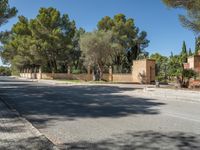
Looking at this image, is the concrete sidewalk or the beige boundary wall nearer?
the concrete sidewalk

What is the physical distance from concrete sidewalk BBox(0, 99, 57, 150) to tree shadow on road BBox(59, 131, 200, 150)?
0.45m

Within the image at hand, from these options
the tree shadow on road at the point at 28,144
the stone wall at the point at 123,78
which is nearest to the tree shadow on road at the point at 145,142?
the tree shadow on road at the point at 28,144

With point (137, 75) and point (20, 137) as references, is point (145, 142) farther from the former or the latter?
point (137, 75)

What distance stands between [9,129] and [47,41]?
48.5 metres

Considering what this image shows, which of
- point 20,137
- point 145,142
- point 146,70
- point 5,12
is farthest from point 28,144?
point 146,70

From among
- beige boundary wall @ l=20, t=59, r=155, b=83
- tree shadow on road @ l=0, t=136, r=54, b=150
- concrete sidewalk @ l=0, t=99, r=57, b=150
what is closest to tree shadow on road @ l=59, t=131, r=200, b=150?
tree shadow on road @ l=0, t=136, r=54, b=150

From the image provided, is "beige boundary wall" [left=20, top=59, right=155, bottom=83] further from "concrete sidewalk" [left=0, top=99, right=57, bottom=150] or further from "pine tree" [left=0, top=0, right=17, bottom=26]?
"concrete sidewalk" [left=0, top=99, right=57, bottom=150]

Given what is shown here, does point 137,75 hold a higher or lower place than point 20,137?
higher

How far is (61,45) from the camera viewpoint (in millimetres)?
56281

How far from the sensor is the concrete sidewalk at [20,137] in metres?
6.50

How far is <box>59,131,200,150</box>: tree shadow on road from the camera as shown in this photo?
6766mm

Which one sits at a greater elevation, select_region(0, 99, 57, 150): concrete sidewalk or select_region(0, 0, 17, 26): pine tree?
select_region(0, 0, 17, 26): pine tree

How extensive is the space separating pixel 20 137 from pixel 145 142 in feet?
8.84

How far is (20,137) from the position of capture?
291 inches
